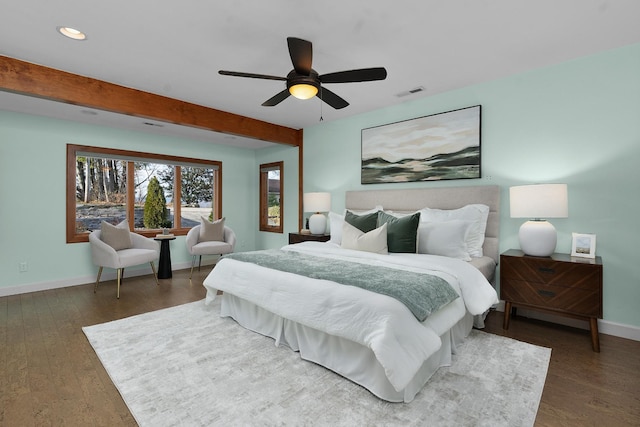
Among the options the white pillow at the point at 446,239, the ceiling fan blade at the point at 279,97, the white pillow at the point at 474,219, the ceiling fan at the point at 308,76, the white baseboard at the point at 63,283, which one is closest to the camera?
the ceiling fan at the point at 308,76

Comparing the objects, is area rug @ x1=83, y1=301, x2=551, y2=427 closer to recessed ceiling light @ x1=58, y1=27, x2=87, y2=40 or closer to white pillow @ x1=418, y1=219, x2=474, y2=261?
white pillow @ x1=418, y1=219, x2=474, y2=261

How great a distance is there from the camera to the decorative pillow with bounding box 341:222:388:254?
123 inches

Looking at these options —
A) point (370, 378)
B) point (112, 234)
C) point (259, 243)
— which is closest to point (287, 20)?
point (370, 378)

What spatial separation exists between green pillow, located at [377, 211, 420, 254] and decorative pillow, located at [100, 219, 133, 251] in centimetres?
382

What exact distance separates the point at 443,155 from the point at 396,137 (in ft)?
2.34

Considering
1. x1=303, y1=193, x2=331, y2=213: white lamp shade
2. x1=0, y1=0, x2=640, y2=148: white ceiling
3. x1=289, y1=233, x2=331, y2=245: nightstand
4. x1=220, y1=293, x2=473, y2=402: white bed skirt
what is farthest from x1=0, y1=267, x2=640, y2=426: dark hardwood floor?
x1=0, y1=0, x2=640, y2=148: white ceiling

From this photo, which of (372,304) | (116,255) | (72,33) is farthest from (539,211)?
(116,255)

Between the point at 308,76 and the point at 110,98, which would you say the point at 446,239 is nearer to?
the point at 308,76

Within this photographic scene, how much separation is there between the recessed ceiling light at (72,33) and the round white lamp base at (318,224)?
3.37 meters

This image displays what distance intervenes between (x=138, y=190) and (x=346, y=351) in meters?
4.91

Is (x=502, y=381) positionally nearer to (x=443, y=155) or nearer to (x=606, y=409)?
(x=606, y=409)

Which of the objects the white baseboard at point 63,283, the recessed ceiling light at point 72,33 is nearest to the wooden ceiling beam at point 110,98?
the recessed ceiling light at point 72,33

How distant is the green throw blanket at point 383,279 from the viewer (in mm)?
1912

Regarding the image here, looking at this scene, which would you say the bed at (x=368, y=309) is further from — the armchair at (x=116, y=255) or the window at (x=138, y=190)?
the window at (x=138, y=190)
